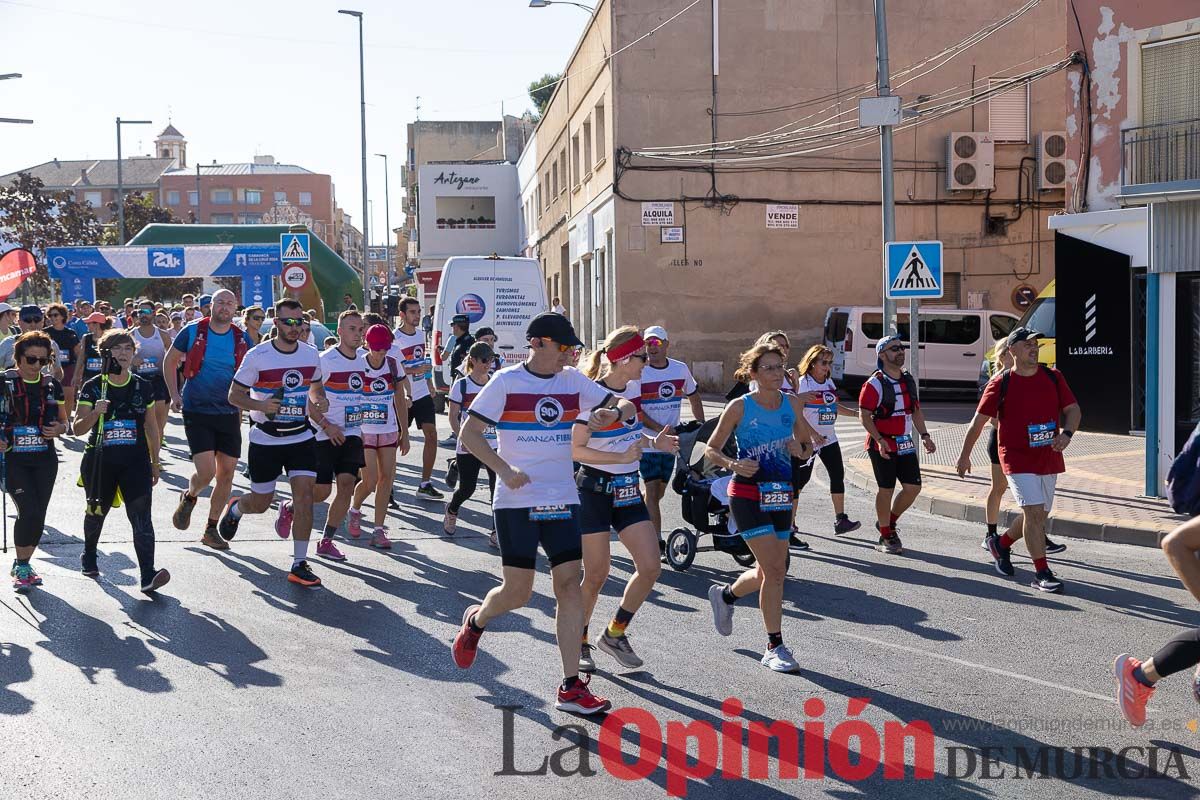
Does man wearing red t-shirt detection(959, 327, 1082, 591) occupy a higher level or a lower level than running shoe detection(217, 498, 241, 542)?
higher

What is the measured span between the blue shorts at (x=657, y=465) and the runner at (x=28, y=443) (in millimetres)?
A: 3954

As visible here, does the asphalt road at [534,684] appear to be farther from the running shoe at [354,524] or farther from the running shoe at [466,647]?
the running shoe at [354,524]

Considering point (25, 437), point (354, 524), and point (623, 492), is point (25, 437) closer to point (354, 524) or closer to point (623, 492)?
point (354, 524)

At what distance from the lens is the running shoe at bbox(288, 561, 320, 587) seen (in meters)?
8.48

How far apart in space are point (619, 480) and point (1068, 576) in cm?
438

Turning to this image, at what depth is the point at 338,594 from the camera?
27.2ft

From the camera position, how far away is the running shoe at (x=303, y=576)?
27.8ft

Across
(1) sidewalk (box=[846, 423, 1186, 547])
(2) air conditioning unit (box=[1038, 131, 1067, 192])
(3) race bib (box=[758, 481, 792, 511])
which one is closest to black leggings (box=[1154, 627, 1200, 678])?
(3) race bib (box=[758, 481, 792, 511])

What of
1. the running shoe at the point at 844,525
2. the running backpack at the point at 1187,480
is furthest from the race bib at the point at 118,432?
the running backpack at the point at 1187,480

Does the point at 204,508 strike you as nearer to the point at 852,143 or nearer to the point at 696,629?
the point at 696,629

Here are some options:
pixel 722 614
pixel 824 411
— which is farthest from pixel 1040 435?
pixel 722 614

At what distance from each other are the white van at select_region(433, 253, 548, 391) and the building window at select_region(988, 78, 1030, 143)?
1394 centimetres

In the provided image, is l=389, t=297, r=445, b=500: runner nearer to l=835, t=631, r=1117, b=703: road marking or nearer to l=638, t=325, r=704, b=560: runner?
l=638, t=325, r=704, b=560: runner

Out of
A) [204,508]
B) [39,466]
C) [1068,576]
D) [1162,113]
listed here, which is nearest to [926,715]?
[1068,576]
